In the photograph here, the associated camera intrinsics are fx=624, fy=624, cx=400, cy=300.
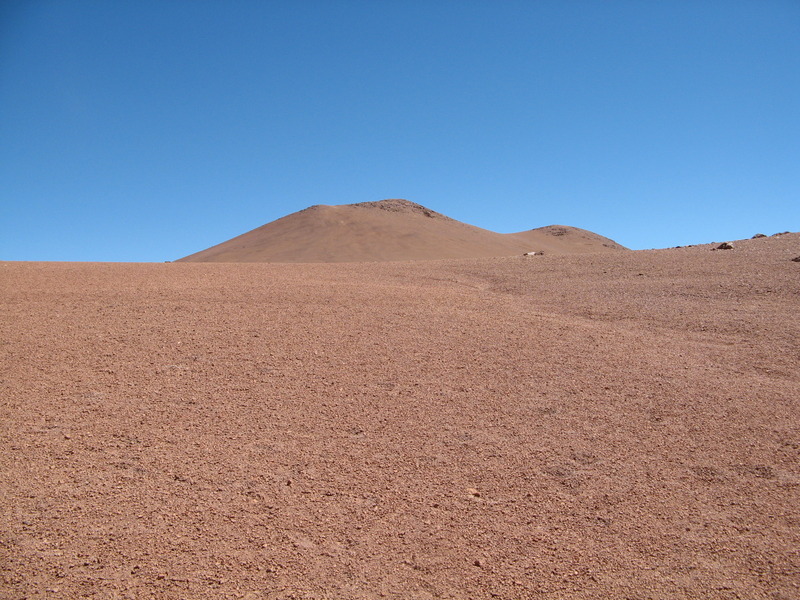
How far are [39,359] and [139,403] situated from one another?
1.88m

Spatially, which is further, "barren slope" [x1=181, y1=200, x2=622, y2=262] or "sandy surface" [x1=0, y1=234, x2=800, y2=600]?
"barren slope" [x1=181, y1=200, x2=622, y2=262]

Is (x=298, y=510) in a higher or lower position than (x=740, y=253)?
lower

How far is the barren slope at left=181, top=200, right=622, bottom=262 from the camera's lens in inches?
1859

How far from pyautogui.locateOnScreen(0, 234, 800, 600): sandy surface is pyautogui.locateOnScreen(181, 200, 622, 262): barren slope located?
35.1 metres

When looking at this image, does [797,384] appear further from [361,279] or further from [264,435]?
[361,279]

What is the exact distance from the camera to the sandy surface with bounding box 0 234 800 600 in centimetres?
382

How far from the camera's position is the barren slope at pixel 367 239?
155 feet

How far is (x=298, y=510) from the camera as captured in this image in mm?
4395

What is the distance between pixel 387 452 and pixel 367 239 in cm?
4697

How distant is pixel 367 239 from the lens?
5178cm

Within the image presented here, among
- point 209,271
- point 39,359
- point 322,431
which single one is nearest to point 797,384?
point 322,431

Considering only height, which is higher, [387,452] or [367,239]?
[367,239]

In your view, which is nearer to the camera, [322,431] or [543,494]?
[543,494]

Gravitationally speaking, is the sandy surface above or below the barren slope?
below
